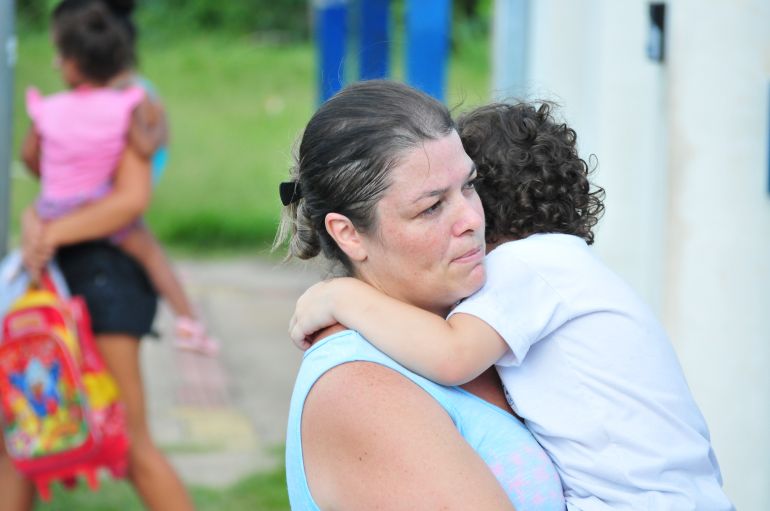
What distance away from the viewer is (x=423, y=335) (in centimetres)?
187

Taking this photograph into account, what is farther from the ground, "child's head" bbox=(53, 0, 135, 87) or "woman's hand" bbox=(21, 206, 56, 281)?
"child's head" bbox=(53, 0, 135, 87)

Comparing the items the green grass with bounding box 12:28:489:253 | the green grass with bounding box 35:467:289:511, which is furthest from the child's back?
the green grass with bounding box 12:28:489:253

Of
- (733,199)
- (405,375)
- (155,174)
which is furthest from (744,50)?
(155,174)

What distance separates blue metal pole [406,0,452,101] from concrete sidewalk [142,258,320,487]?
1.84m

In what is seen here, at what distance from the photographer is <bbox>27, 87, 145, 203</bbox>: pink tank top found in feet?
13.7

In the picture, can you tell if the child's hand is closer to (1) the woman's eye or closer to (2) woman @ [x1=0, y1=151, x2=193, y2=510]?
(1) the woman's eye

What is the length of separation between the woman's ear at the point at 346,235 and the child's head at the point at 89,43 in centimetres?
254

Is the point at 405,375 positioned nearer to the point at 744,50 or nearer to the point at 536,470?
the point at 536,470

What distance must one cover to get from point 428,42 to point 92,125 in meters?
1.92

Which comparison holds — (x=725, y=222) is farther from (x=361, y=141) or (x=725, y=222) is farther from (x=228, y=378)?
(x=228, y=378)

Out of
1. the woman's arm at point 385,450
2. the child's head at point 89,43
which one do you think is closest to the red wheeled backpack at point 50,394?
the child's head at point 89,43

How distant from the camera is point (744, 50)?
3010 mm

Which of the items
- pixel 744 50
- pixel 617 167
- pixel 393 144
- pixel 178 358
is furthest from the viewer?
pixel 178 358

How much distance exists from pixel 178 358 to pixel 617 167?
3.89 metres
